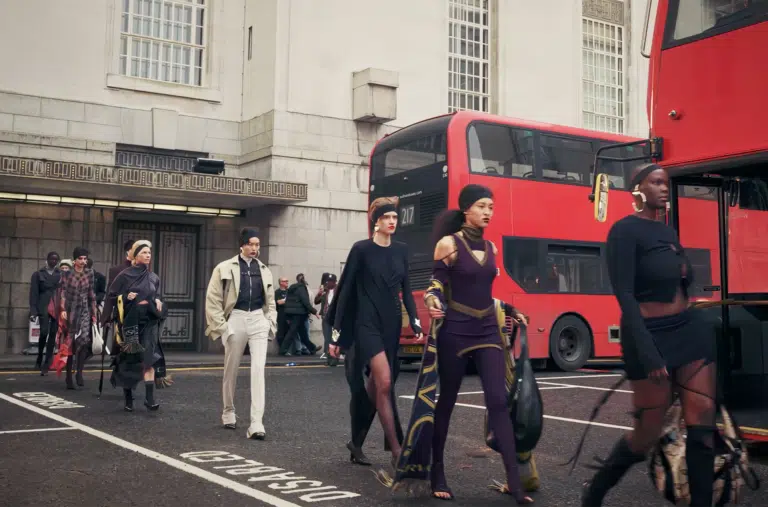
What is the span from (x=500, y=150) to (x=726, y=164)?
8215 millimetres

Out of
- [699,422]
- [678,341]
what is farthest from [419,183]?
[699,422]

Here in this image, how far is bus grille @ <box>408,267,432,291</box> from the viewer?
14820 millimetres

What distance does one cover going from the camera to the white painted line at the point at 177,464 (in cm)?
521

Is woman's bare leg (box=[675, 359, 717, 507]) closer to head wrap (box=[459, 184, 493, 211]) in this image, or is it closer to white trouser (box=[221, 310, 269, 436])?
head wrap (box=[459, 184, 493, 211])

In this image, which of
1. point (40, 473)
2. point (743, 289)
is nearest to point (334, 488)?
point (40, 473)

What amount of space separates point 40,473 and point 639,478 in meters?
3.84

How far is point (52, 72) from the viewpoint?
62.8ft

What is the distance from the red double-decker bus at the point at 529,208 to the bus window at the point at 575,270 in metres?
0.02

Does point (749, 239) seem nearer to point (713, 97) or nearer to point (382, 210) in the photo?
point (713, 97)

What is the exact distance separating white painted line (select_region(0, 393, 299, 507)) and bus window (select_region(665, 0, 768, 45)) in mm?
4769

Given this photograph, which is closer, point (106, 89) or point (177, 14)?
point (106, 89)

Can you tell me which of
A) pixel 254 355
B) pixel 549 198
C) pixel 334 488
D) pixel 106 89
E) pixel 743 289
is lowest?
pixel 334 488

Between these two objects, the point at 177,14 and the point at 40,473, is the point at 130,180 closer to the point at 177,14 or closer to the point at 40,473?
the point at 177,14

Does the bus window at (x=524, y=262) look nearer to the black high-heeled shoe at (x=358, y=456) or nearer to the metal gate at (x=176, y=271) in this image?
the black high-heeled shoe at (x=358, y=456)
